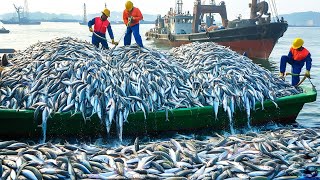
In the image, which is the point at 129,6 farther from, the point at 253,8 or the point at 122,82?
the point at 253,8

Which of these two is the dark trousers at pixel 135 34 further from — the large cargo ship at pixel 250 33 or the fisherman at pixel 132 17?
the large cargo ship at pixel 250 33

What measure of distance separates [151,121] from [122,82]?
1315 mm

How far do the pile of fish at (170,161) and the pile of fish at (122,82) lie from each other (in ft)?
5.05

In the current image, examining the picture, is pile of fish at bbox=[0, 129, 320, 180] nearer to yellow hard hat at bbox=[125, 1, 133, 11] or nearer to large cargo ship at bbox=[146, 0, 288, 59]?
yellow hard hat at bbox=[125, 1, 133, 11]

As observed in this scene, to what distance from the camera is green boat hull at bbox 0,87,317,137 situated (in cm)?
844

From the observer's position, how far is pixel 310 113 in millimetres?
14297

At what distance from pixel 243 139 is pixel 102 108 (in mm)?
3511

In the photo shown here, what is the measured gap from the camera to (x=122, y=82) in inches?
364

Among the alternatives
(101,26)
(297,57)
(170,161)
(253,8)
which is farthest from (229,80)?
(253,8)

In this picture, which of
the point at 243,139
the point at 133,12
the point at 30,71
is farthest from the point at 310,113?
the point at 30,71

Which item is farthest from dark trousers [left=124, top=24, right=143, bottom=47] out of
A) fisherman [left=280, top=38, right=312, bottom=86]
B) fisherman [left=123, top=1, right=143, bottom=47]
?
fisherman [left=280, top=38, right=312, bottom=86]

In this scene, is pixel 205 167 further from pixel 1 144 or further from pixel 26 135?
pixel 26 135

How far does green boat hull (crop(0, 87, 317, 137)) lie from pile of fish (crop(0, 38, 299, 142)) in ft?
0.69

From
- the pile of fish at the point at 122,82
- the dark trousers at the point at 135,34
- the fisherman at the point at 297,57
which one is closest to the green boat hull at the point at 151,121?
the pile of fish at the point at 122,82
